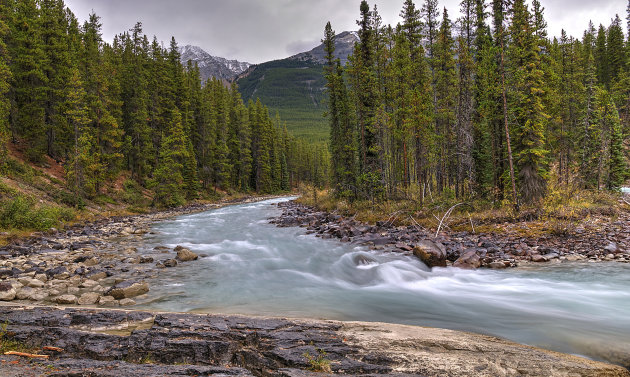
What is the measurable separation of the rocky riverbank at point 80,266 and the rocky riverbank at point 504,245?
8.95 meters

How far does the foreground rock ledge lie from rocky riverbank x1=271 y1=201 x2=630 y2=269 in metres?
6.43

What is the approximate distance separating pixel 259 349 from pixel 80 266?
9.46 m

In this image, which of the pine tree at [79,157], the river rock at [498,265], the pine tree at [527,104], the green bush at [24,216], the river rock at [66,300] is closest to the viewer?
the river rock at [66,300]

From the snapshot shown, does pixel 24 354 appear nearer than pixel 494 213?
Yes

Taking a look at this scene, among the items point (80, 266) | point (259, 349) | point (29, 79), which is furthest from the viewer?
point (29, 79)

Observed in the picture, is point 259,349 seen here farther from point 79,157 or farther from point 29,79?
point 29,79

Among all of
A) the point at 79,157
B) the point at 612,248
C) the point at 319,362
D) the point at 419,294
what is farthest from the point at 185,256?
the point at 79,157

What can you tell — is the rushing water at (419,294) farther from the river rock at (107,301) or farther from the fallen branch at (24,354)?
the fallen branch at (24,354)

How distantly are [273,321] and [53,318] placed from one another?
356 centimetres

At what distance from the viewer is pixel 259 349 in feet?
14.0

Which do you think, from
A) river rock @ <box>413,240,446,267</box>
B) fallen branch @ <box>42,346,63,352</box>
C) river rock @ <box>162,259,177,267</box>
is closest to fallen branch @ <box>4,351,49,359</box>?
fallen branch @ <box>42,346,63,352</box>

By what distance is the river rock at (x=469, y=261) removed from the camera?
10.5 m

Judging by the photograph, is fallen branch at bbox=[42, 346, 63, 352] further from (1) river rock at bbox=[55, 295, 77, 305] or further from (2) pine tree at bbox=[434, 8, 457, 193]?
(2) pine tree at bbox=[434, 8, 457, 193]

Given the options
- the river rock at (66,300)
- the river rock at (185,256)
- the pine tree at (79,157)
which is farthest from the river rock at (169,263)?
the pine tree at (79,157)
